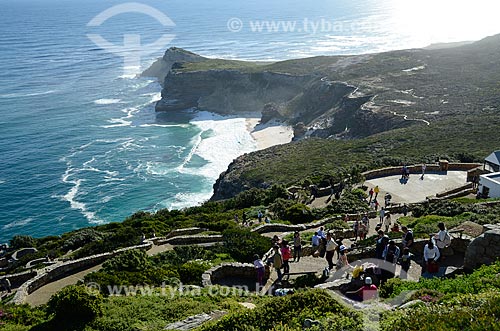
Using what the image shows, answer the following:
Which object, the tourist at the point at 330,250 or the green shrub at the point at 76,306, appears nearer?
the green shrub at the point at 76,306

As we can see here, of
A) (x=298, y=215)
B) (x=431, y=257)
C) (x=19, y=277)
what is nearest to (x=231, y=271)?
(x=431, y=257)

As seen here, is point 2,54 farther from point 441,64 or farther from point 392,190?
point 392,190

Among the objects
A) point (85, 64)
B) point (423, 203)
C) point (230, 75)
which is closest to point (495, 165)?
point (423, 203)

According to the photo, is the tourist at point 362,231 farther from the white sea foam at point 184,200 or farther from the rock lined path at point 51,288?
the white sea foam at point 184,200

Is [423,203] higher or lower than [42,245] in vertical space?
higher

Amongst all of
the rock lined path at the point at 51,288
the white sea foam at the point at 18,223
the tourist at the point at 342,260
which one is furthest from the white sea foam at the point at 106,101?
the tourist at the point at 342,260

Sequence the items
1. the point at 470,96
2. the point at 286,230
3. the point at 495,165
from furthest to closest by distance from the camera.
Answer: the point at 470,96, the point at 495,165, the point at 286,230
